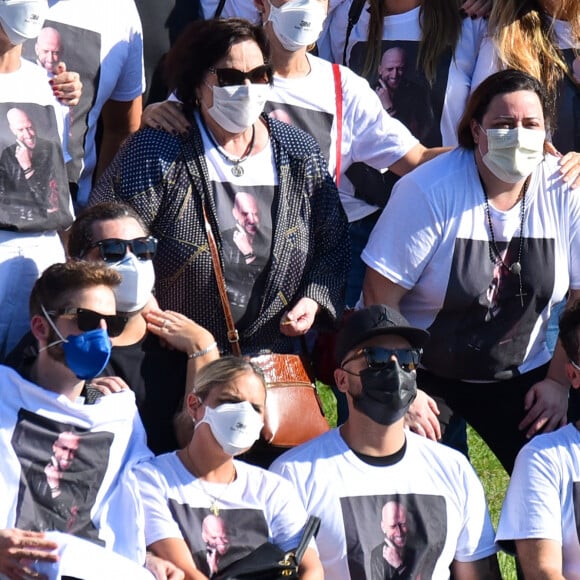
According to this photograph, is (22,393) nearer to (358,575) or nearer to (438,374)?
(358,575)

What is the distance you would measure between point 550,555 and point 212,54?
7.75 ft

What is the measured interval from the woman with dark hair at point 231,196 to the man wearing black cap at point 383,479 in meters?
0.35

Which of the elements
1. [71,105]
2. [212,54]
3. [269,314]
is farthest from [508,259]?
[71,105]

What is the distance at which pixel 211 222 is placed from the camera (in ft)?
20.8

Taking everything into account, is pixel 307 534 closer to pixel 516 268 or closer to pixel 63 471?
pixel 63 471

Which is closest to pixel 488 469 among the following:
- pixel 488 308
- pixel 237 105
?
pixel 488 308

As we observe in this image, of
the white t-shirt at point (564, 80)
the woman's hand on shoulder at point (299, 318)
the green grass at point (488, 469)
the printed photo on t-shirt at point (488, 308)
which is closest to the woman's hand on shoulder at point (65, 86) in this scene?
the woman's hand on shoulder at point (299, 318)

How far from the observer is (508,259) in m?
6.70

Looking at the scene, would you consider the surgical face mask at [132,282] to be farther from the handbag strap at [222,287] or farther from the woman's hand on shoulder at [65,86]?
the woman's hand on shoulder at [65,86]

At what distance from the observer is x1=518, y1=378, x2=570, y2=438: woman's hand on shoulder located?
6.67 meters

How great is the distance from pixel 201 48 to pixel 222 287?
0.97 m

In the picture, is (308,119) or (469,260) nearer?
(469,260)

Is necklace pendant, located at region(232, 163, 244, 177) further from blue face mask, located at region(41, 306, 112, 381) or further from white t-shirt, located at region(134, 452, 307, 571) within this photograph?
white t-shirt, located at region(134, 452, 307, 571)

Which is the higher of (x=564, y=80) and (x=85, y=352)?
(x=564, y=80)
